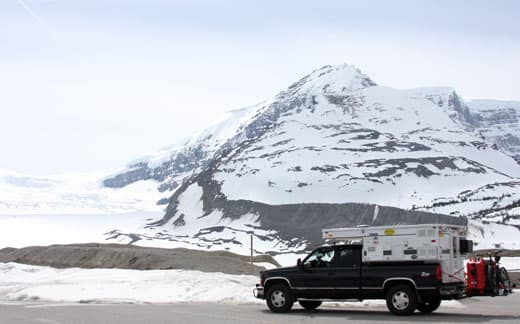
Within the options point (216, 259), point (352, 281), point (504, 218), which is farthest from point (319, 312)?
point (504, 218)

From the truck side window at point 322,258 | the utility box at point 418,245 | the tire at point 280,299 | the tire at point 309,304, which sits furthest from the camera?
the tire at point 309,304

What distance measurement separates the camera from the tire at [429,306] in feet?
69.7

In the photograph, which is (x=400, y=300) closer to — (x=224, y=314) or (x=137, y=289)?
(x=224, y=314)

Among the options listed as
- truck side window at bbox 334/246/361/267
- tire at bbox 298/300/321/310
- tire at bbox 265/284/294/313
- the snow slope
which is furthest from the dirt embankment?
truck side window at bbox 334/246/361/267

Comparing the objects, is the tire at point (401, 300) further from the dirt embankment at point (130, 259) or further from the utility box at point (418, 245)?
the dirt embankment at point (130, 259)

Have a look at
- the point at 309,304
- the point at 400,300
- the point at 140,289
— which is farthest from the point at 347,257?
the point at 140,289

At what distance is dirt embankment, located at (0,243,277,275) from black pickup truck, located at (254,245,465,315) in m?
19.4

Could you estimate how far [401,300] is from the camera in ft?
67.4

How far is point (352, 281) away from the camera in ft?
70.2

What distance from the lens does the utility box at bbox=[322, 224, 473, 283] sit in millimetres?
20562

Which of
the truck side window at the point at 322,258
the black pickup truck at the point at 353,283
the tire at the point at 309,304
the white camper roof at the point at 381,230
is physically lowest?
the tire at the point at 309,304

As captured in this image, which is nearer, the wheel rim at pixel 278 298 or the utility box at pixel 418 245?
the utility box at pixel 418 245

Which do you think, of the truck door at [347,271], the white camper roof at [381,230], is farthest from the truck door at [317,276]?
the white camper roof at [381,230]

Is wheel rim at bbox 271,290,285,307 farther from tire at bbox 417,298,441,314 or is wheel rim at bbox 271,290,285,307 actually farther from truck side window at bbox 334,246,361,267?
tire at bbox 417,298,441,314
